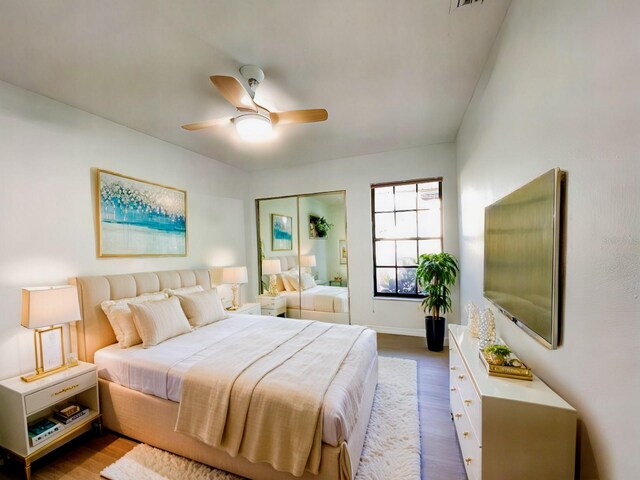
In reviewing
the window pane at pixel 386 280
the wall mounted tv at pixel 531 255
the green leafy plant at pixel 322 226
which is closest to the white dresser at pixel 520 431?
the wall mounted tv at pixel 531 255

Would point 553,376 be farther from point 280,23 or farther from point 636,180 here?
point 280,23

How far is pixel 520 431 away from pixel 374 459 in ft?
3.46

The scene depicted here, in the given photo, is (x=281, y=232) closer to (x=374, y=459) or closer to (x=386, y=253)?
(x=386, y=253)

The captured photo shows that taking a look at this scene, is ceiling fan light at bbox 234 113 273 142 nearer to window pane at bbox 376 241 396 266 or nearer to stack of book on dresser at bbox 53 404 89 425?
stack of book on dresser at bbox 53 404 89 425

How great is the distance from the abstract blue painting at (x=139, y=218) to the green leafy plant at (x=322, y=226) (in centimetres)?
204

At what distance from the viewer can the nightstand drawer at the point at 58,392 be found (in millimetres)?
1877

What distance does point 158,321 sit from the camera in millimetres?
2484

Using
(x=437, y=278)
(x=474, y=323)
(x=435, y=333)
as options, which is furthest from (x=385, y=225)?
(x=474, y=323)

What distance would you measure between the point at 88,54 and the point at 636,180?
2.98m

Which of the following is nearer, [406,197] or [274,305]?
[406,197]

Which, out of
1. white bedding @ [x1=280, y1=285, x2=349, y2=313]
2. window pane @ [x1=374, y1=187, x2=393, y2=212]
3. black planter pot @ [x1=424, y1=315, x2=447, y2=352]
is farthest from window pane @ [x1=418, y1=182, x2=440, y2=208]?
white bedding @ [x1=280, y1=285, x2=349, y2=313]

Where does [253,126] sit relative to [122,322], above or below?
above

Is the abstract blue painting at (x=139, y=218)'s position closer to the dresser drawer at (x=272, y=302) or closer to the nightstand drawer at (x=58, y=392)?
the nightstand drawer at (x=58, y=392)

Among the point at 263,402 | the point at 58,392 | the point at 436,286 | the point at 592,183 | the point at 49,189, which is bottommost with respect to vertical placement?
the point at 58,392
